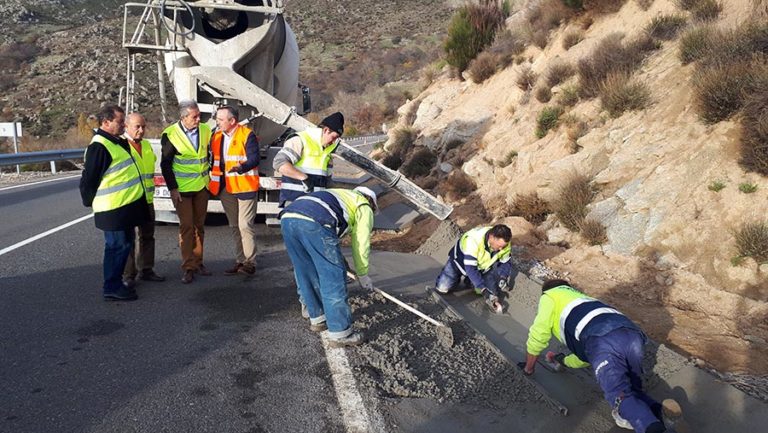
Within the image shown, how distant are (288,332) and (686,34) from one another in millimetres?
7863

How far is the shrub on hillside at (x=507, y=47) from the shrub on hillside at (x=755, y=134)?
7.46 meters

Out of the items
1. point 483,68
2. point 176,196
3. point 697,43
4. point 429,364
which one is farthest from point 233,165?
point 483,68

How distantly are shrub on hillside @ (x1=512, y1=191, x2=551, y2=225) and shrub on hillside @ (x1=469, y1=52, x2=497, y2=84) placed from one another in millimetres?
→ 6397

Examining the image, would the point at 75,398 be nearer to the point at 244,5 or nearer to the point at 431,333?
the point at 431,333

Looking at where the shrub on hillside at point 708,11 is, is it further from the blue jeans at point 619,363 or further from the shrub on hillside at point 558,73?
the blue jeans at point 619,363

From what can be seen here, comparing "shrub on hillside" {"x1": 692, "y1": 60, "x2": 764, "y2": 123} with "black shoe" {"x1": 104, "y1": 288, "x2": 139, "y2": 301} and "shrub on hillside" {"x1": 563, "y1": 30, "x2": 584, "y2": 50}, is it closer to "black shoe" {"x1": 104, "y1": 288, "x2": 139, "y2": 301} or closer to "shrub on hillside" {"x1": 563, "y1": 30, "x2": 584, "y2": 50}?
"shrub on hillside" {"x1": 563, "y1": 30, "x2": 584, "y2": 50}

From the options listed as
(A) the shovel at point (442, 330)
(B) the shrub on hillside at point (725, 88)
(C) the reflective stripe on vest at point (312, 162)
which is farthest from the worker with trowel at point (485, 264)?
(B) the shrub on hillside at point (725, 88)

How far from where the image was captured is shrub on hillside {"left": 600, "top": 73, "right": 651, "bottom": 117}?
26.8 ft

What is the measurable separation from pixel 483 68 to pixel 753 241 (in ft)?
30.8

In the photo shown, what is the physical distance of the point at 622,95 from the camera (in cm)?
834

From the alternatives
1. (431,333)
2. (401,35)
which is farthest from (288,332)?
(401,35)

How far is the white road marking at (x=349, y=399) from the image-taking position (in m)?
3.06

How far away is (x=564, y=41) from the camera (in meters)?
11.5

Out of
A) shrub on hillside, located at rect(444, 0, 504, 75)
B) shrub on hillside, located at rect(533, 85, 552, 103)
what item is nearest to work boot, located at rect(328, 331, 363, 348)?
shrub on hillside, located at rect(533, 85, 552, 103)
